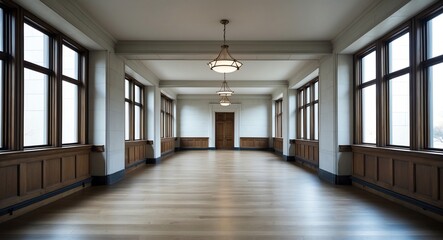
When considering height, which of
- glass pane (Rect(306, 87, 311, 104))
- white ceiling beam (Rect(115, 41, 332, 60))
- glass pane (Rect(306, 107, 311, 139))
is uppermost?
white ceiling beam (Rect(115, 41, 332, 60))

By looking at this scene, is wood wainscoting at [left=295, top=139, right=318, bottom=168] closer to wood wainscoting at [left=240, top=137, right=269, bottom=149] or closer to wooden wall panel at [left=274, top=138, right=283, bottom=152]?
wooden wall panel at [left=274, top=138, right=283, bottom=152]

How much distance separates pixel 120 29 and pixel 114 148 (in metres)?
2.85

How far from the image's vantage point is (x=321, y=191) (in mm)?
5820

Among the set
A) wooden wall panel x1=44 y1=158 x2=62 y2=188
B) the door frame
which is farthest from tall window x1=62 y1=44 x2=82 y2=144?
the door frame

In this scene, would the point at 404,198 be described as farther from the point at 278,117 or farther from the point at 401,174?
the point at 278,117

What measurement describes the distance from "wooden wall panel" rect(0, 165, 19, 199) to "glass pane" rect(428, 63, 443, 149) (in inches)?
249

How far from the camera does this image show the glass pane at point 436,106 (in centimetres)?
414

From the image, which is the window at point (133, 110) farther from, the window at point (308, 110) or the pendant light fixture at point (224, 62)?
the window at point (308, 110)

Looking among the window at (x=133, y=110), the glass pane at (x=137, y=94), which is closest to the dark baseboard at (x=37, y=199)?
the window at (x=133, y=110)

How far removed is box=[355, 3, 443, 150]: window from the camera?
4266mm

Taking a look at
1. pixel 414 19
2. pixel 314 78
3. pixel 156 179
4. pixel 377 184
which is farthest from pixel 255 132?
pixel 414 19


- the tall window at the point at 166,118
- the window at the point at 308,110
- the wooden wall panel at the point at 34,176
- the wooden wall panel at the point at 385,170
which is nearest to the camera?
the wooden wall panel at the point at 34,176

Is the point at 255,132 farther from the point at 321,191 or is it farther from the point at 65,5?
the point at 65,5

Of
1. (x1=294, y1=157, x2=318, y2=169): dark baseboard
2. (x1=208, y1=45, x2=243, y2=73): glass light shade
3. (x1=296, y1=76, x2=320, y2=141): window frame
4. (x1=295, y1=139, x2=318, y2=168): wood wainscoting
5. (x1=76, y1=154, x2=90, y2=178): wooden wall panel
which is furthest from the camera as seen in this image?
(x1=296, y1=76, x2=320, y2=141): window frame
